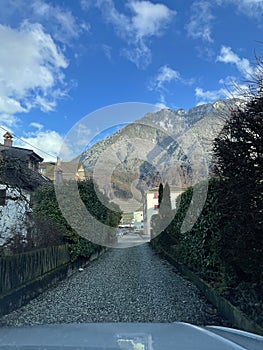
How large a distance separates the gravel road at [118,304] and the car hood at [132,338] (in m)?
2.41

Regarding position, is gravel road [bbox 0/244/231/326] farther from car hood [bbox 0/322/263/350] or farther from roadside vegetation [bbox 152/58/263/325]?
car hood [bbox 0/322/263/350]

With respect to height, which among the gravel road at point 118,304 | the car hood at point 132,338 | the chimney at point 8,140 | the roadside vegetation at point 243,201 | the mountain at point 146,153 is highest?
the chimney at point 8,140

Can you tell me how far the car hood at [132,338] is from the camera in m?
2.06

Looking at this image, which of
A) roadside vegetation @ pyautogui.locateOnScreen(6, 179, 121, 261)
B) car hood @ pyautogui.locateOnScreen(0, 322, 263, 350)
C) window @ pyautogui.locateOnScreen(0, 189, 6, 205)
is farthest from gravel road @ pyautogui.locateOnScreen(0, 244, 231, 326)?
car hood @ pyautogui.locateOnScreen(0, 322, 263, 350)

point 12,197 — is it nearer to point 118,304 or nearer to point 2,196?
point 2,196

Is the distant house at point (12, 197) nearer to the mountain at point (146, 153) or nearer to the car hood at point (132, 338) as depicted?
the car hood at point (132, 338)

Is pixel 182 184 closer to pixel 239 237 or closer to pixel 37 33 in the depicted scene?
pixel 37 33

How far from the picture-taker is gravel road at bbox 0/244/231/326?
5055mm

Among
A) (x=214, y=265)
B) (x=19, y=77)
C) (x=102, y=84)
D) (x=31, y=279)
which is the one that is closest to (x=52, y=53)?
(x=19, y=77)

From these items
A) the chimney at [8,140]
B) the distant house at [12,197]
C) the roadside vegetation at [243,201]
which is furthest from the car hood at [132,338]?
the chimney at [8,140]

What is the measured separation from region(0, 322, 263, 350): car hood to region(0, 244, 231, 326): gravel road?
241 cm

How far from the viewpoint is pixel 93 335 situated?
2586 millimetres

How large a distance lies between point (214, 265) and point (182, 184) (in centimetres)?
1104

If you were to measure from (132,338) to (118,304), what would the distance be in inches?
150
